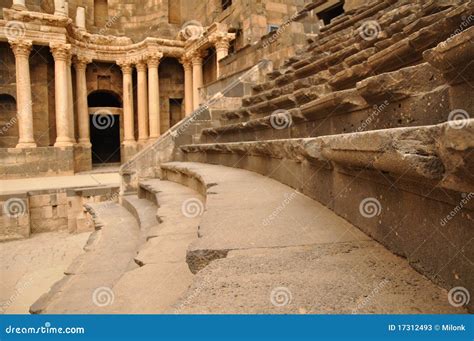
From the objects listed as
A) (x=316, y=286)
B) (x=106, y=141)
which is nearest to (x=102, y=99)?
(x=106, y=141)

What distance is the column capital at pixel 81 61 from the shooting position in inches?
569

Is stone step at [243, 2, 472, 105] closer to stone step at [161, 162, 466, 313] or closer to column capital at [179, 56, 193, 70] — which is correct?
stone step at [161, 162, 466, 313]

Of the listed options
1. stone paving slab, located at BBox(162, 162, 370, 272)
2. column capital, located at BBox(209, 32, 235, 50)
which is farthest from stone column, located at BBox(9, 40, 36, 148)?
stone paving slab, located at BBox(162, 162, 370, 272)

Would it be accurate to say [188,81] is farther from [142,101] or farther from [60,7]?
[60,7]

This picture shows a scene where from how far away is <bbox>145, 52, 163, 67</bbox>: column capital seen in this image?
1486 cm

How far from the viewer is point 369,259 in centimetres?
158

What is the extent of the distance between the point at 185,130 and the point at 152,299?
5.86 m

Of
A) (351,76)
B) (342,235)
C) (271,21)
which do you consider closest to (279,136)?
(351,76)

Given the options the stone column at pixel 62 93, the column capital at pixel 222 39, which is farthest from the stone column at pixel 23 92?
the column capital at pixel 222 39

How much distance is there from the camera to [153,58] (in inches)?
589

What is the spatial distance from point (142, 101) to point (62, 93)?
3.48 m

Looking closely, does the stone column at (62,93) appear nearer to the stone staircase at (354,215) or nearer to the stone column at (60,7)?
the stone column at (60,7)

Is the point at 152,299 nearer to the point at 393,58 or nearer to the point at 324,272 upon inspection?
the point at 324,272

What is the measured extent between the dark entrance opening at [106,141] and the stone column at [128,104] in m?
2.20
